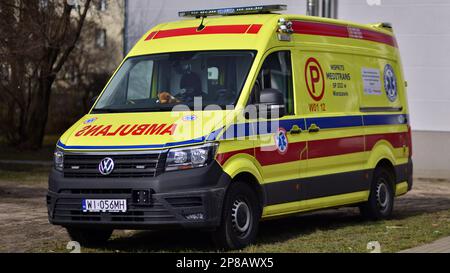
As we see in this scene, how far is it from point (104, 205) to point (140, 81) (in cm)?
184

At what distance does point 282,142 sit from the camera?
11.0 metres

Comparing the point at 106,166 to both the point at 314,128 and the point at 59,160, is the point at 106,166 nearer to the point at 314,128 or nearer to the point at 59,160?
the point at 59,160

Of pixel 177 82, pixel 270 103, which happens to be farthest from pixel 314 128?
pixel 177 82

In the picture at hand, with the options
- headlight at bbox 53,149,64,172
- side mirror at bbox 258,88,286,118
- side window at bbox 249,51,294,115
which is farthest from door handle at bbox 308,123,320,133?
headlight at bbox 53,149,64,172

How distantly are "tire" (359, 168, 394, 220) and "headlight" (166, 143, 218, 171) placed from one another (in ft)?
13.0

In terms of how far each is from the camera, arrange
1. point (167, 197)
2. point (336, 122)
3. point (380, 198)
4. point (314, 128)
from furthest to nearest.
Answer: point (380, 198) < point (336, 122) < point (314, 128) < point (167, 197)

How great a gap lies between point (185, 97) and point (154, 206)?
1449 mm

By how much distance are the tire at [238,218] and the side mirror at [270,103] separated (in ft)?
2.77

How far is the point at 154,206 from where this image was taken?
32.3 feet

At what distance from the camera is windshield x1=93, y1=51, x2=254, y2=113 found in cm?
1070

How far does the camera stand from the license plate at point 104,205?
9.95 metres

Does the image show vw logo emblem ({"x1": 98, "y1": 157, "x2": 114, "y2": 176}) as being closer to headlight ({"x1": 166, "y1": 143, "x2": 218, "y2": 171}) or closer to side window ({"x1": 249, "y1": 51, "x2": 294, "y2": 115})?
headlight ({"x1": 166, "y1": 143, "x2": 218, "y2": 171})

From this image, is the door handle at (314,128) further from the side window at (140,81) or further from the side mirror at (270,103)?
the side window at (140,81)

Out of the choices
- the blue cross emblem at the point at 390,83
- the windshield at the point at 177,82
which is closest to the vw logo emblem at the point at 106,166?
the windshield at the point at 177,82
